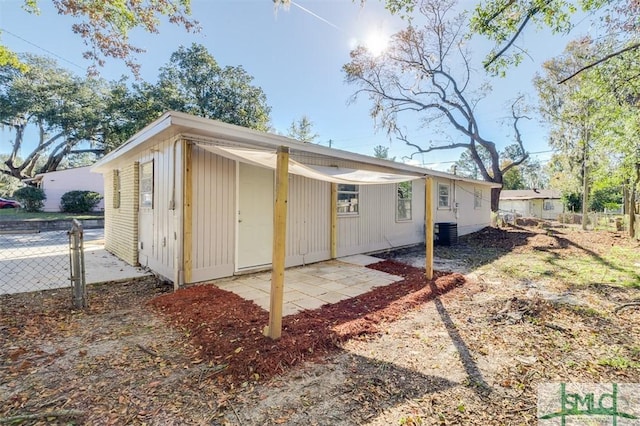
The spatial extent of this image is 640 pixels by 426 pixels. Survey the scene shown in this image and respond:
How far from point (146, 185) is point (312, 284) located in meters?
3.81

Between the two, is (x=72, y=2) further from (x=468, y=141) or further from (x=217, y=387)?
(x=468, y=141)

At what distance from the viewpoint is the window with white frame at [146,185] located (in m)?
5.46

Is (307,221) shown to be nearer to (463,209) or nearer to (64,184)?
(463,209)

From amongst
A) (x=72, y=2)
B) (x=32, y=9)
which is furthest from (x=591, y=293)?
(x=32, y=9)

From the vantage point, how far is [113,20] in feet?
19.0

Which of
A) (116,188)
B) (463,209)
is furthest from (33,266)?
(463,209)

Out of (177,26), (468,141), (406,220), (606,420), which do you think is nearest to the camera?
(606,420)

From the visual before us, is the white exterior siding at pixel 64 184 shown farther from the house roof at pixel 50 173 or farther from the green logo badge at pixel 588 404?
the green logo badge at pixel 588 404

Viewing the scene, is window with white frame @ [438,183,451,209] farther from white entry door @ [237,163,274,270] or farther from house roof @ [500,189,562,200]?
house roof @ [500,189,562,200]

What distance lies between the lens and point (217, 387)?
2.16 metres

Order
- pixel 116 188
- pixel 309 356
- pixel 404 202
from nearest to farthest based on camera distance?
1. pixel 309 356
2. pixel 116 188
3. pixel 404 202

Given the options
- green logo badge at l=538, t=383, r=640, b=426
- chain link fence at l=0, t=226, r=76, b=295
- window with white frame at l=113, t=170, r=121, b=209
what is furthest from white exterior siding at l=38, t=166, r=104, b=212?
green logo badge at l=538, t=383, r=640, b=426

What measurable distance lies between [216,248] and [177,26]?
4963mm

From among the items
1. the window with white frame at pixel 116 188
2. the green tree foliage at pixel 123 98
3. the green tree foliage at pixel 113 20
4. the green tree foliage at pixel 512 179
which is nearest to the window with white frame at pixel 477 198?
the green tree foliage at pixel 113 20
